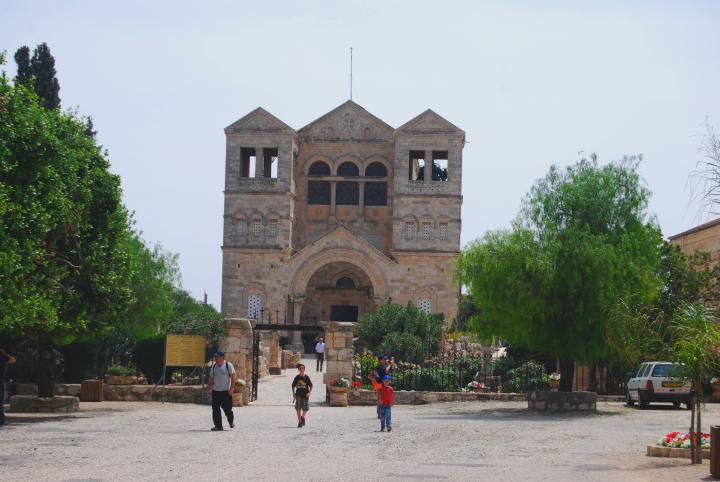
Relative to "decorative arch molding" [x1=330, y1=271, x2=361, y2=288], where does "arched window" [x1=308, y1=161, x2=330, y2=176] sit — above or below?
above

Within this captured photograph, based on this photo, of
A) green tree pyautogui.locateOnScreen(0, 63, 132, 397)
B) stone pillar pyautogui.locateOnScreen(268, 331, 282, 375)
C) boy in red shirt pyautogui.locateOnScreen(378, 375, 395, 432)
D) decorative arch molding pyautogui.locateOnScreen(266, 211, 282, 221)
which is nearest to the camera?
boy in red shirt pyautogui.locateOnScreen(378, 375, 395, 432)

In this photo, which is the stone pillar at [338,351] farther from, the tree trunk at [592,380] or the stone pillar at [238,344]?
the tree trunk at [592,380]

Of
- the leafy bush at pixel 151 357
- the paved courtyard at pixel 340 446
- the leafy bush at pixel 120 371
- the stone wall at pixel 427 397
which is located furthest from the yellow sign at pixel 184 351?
the leafy bush at pixel 120 371

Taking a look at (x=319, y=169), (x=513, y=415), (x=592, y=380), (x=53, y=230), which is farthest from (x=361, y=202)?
(x=53, y=230)

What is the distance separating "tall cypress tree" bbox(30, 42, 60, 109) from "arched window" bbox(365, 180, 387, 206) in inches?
982

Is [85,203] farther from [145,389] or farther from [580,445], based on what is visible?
[580,445]

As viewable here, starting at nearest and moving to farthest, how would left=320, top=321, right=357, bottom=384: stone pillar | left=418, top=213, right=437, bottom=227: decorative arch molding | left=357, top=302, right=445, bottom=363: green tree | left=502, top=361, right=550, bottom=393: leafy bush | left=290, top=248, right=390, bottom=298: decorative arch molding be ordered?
left=320, top=321, right=357, bottom=384: stone pillar → left=502, top=361, right=550, bottom=393: leafy bush → left=357, top=302, right=445, bottom=363: green tree → left=290, top=248, right=390, bottom=298: decorative arch molding → left=418, top=213, right=437, bottom=227: decorative arch molding

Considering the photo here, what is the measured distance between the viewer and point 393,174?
58906 millimetres

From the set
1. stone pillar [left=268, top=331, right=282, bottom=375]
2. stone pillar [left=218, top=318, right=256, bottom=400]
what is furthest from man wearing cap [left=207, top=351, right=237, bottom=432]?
stone pillar [left=268, top=331, right=282, bottom=375]

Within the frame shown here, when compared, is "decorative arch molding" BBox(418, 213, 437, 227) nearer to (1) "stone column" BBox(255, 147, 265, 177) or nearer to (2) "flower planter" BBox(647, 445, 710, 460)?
(1) "stone column" BBox(255, 147, 265, 177)

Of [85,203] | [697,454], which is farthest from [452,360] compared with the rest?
[697,454]

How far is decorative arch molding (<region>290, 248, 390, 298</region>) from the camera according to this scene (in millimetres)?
55344

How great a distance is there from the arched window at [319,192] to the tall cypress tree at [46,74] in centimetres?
2393

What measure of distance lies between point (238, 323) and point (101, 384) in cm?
420
